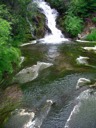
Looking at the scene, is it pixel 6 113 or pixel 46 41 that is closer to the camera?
pixel 6 113

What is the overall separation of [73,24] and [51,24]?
343cm

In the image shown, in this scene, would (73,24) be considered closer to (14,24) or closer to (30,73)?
(14,24)

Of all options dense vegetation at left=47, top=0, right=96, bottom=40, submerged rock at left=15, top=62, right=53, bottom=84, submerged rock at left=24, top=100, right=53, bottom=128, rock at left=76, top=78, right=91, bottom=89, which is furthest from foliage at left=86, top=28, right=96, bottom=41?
submerged rock at left=24, top=100, right=53, bottom=128

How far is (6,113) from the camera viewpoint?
18.2m

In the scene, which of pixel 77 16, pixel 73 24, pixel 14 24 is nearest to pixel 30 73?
pixel 14 24

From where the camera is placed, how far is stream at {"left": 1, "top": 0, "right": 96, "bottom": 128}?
55.6 feet

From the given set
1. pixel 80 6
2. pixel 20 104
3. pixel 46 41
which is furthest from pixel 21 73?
pixel 80 6

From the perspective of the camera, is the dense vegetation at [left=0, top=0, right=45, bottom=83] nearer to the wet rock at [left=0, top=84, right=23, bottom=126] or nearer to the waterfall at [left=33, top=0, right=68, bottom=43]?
the wet rock at [left=0, top=84, right=23, bottom=126]

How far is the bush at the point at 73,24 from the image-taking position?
3731 centimetres

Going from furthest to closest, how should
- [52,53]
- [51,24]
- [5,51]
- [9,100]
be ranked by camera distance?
[51,24], [52,53], [5,51], [9,100]

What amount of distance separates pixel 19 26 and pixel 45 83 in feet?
27.5

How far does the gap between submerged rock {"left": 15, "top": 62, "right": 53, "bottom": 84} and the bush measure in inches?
478

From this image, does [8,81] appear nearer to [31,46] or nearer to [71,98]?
[71,98]

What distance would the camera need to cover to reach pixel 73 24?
37688 millimetres
